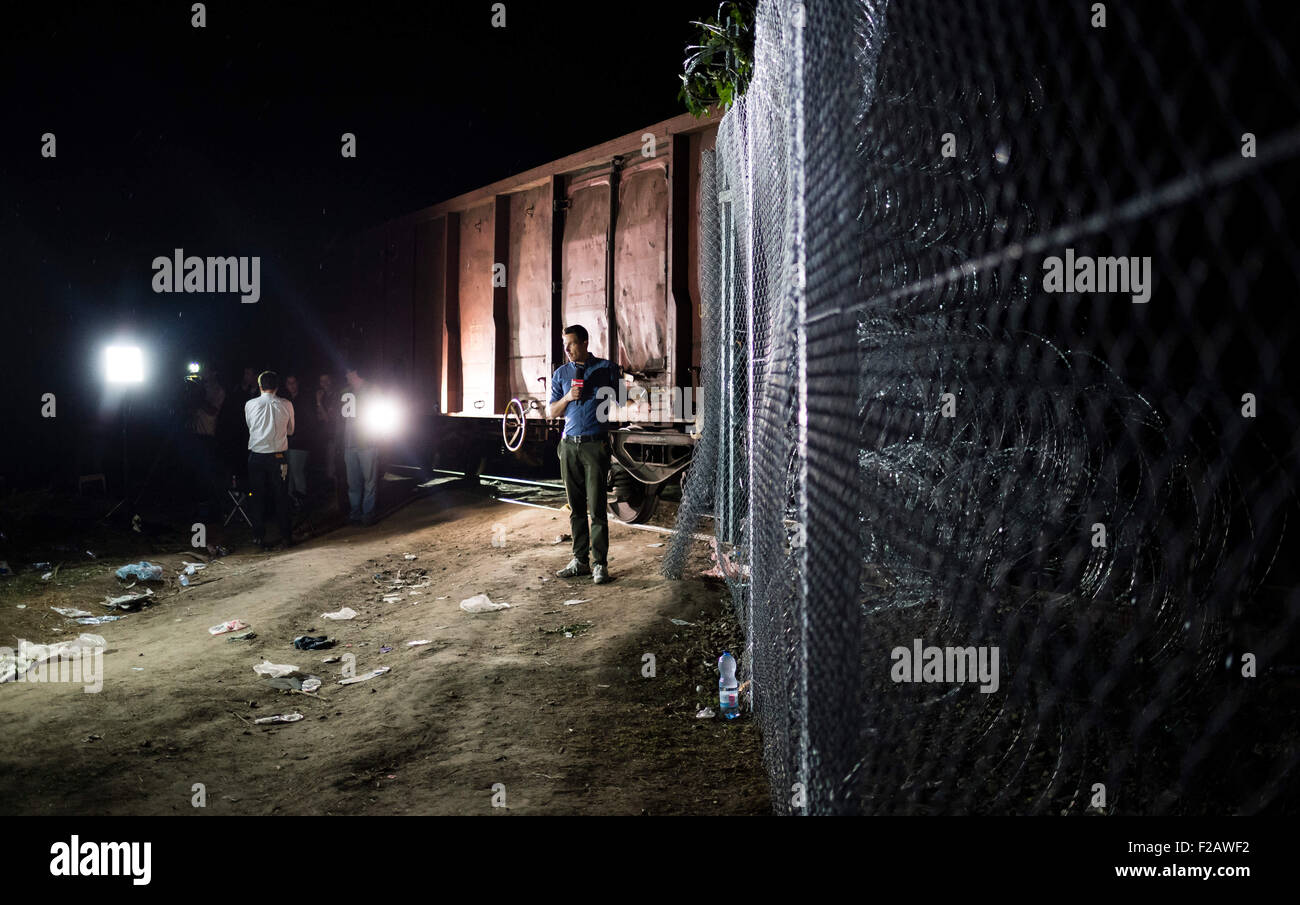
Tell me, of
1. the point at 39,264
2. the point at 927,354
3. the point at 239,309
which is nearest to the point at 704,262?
the point at 927,354

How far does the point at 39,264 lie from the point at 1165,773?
19.4 m

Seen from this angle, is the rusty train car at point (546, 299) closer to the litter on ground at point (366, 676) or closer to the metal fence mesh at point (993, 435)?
the metal fence mesh at point (993, 435)

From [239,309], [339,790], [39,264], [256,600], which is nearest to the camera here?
[339,790]

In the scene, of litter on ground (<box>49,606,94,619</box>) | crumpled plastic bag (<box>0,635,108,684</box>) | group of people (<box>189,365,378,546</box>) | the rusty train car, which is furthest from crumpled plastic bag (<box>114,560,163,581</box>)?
the rusty train car

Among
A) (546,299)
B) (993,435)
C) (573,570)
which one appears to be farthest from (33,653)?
(993,435)

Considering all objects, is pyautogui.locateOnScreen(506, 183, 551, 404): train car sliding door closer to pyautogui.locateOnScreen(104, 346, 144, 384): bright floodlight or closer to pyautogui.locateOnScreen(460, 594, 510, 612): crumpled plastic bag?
pyautogui.locateOnScreen(460, 594, 510, 612): crumpled plastic bag

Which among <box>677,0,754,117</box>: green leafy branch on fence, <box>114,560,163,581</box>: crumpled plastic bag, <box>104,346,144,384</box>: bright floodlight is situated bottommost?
<box>114,560,163,581</box>: crumpled plastic bag

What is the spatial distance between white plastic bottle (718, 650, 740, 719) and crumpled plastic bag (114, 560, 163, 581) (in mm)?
6309

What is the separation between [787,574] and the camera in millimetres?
2861

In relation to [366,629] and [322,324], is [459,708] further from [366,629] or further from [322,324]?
[322,324]

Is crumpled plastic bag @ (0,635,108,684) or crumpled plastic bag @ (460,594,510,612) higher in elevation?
crumpled plastic bag @ (460,594,510,612)

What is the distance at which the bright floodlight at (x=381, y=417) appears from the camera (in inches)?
382


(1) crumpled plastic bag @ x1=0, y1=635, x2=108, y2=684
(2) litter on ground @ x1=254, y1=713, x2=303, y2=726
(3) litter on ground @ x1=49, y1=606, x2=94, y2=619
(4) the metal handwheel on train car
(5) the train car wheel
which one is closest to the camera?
(2) litter on ground @ x1=254, y1=713, x2=303, y2=726

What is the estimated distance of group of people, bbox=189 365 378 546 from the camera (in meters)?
8.77
